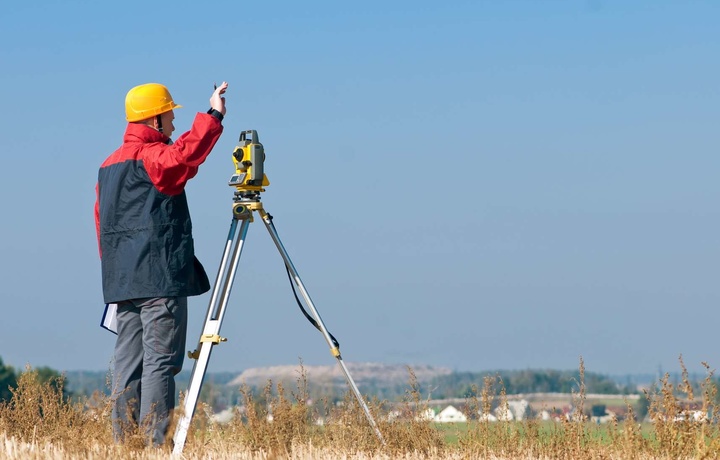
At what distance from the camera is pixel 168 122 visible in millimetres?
7633

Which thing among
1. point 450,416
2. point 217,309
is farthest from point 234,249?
point 450,416

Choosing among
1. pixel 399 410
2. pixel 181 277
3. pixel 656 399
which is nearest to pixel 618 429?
pixel 656 399

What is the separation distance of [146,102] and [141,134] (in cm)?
24

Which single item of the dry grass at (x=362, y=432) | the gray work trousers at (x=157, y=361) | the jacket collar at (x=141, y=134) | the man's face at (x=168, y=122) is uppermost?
the man's face at (x=168, y=122)

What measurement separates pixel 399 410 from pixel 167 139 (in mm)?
2690

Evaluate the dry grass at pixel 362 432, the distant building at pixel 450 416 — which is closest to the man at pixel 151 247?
the dry grass at pixel 362 432

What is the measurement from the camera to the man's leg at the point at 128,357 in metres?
7.56

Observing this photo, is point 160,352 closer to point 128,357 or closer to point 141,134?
point 128,357

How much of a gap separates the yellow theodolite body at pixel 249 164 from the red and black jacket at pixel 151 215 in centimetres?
24

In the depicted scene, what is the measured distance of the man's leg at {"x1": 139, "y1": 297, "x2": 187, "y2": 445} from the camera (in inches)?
286

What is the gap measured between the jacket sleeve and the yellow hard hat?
1.24 feet

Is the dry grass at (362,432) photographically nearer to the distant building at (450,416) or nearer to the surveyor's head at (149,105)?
the distant building at (450,416)

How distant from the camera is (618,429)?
712cm

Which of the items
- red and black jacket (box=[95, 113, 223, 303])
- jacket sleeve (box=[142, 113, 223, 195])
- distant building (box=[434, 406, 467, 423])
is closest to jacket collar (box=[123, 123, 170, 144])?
red and black jacket (box=[95, 113, 223, 303])
